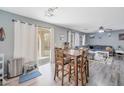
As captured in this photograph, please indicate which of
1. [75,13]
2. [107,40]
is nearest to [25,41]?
[75,13]

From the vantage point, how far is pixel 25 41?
3.87 metres

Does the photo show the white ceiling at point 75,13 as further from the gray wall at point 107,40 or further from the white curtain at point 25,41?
the gray wall at point 107,40

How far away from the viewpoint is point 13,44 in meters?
3.51

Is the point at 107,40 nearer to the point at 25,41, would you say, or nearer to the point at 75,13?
the point at 75,13

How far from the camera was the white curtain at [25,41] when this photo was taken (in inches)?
140

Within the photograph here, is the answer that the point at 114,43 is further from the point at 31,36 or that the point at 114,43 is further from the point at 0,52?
the point at 0,52

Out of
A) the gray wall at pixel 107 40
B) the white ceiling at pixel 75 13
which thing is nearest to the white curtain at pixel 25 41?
the white ceiling at pixel 75 13

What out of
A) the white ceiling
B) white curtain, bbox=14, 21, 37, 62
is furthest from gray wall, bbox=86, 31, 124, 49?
white curtain, bbox=14, 21, 37, 62

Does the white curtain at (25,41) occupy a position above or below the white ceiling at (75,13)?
below

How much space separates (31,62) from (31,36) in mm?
1032

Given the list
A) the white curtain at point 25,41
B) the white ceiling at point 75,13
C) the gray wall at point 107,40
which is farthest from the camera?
the gray wall at point 107,40

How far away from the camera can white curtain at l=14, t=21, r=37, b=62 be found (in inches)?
140

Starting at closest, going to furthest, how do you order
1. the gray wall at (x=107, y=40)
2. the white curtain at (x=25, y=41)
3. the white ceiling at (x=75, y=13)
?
the white ceiling at (x=75, y=13)
the white curtain at (x=25, y=41)
the gray wall at (x=107, y=40)
